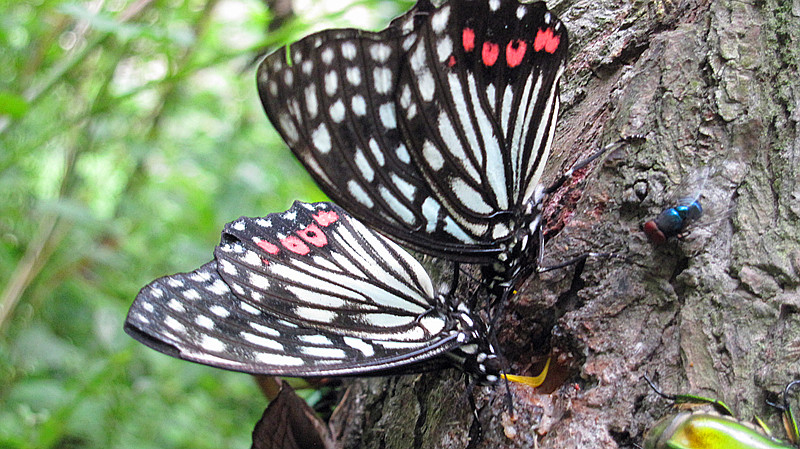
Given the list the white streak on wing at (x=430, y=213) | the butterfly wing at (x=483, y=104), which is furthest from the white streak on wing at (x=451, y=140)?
the white streak on wing at (x=430, y=213)

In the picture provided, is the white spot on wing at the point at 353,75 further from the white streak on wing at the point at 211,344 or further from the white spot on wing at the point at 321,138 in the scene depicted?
the white streak on wing at the point at 211,344

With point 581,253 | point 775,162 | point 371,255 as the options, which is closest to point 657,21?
point 775,162

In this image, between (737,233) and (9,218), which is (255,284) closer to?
(737,233)

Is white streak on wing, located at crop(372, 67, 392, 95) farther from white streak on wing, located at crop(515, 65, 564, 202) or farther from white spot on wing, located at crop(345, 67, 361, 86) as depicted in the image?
white streak on wing, located at crop(515, 65, 564, 202)

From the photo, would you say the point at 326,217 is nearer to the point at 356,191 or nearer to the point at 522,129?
the point at 356,191

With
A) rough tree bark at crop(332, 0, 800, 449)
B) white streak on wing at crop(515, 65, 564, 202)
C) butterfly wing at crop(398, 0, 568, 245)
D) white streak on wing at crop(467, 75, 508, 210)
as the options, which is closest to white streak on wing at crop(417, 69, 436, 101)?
butterfly wing at crop(398, 0, 568, 245)

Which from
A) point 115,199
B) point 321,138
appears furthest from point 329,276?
point 115,199
